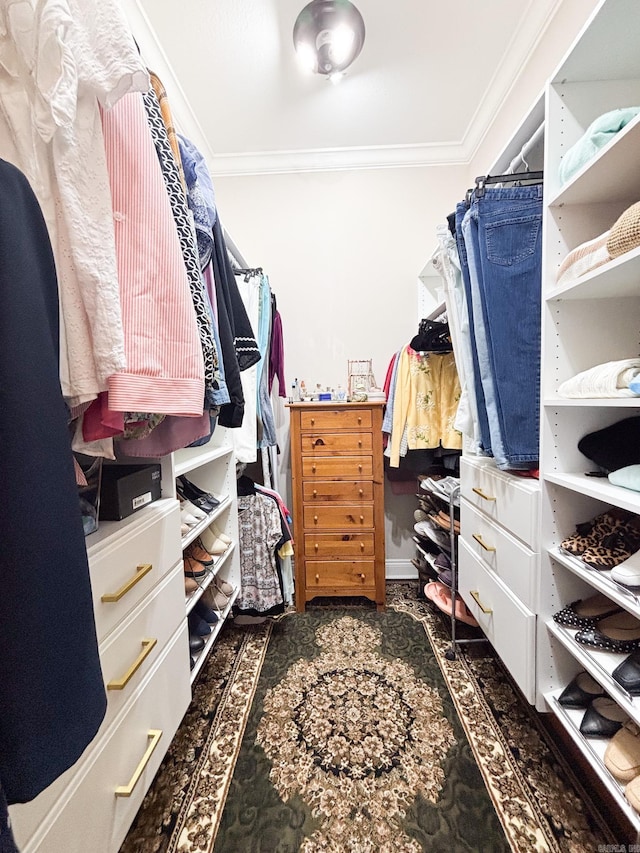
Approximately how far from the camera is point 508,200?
1027 mm

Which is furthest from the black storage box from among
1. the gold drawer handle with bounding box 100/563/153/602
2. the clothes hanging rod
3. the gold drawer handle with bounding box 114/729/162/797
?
the clothes hanging rod

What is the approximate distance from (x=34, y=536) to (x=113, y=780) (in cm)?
61

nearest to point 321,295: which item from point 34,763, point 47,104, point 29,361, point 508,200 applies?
point 508,200

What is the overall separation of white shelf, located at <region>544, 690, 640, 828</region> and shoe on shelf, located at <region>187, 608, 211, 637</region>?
1.06m

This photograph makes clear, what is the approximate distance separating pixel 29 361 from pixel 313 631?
1.71m

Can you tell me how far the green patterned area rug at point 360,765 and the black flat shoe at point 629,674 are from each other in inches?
20.2

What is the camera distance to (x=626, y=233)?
68 cm

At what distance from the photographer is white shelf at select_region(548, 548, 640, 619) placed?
26.8 inches

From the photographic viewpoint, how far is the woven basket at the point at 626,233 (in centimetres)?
67

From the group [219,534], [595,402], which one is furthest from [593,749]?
[219,534]

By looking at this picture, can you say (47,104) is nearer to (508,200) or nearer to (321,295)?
(508,200)

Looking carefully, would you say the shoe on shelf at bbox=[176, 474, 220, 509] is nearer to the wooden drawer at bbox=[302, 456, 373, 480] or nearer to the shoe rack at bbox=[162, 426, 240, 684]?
the shoe rack at bbox=[162, 426, 240, 684]

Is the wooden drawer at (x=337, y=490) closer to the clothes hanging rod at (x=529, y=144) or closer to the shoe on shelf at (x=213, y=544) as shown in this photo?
the shoe on shelf at (x=213, y=544)

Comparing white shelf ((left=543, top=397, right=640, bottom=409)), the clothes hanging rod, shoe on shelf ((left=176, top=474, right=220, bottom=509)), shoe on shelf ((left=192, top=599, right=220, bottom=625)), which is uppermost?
the clothes hanging rod
